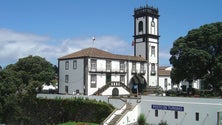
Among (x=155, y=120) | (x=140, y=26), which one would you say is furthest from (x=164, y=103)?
(x=140, y=26)

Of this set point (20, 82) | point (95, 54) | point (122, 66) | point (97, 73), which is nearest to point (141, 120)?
point (97, 73)

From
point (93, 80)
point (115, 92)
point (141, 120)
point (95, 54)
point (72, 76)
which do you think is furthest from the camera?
point (72, 76)

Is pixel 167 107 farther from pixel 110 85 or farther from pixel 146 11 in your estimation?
pixel 146 11

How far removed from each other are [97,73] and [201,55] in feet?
50.5

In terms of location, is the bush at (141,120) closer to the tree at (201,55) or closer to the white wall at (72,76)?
the tree at (201,55)

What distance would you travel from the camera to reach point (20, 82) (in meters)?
46.2

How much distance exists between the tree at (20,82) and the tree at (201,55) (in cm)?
1828

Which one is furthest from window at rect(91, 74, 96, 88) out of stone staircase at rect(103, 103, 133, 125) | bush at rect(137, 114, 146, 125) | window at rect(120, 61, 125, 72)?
bush at rect(137, 114, 146, 125)

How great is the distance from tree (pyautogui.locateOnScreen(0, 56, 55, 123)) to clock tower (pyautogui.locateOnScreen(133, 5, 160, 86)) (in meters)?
16.3

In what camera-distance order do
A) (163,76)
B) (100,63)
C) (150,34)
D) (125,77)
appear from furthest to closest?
(163,76)
(150,34)
(125,77)
(100,63)

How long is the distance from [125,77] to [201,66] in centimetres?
1463

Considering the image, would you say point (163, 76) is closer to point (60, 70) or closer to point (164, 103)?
point (60, 70)

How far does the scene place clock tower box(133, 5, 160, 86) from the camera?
187 feet

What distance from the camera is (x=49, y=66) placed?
50.4 meters
